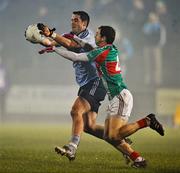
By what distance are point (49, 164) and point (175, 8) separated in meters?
21.0

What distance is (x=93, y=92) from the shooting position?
43.5 feet

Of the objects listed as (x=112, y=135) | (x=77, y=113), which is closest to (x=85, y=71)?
(x=77, y=113)

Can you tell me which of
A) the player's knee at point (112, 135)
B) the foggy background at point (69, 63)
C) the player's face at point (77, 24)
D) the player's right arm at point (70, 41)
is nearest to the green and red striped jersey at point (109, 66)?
the player's knee at point (112, 135)

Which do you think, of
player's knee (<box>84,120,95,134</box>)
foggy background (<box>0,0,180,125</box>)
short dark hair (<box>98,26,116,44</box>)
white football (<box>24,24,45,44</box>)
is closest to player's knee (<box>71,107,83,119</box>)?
player's knee (<box>84,120,95,134</box>)

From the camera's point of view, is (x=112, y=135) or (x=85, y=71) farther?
(x=85, y=71)

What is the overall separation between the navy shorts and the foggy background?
15679 millimetres

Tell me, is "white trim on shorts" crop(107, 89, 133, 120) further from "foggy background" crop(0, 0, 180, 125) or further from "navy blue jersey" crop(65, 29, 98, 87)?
"foggy background" crop(0, 0, 180, 125)

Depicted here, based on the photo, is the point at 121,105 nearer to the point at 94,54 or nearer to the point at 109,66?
the point at 109,66

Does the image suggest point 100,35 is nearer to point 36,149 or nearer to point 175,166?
point 175,166

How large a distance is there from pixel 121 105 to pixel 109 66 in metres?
0.59

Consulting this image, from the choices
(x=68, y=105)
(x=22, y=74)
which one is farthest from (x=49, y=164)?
(x=22, y=74)

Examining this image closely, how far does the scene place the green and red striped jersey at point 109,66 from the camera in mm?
11977

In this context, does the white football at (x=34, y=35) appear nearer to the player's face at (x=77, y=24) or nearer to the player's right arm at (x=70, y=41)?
the player's right arm at (x=70, y=41)

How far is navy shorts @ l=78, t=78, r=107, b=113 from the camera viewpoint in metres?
13.2
